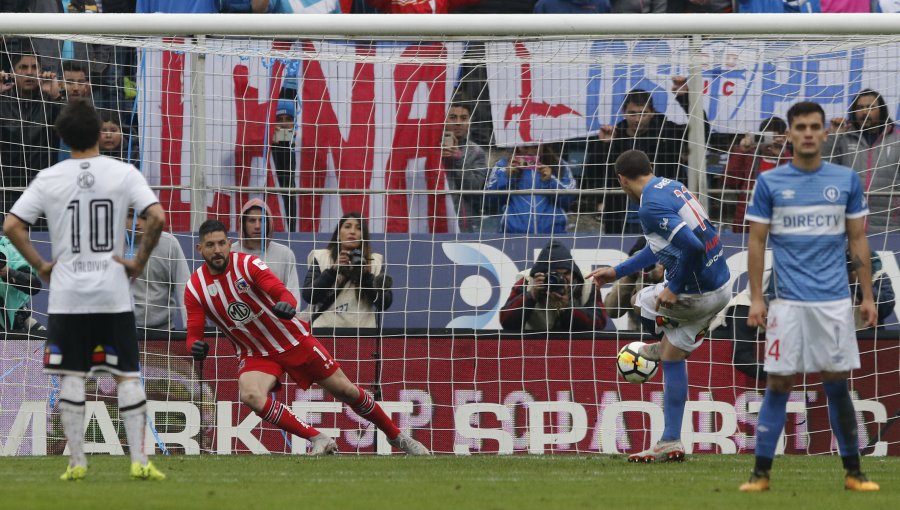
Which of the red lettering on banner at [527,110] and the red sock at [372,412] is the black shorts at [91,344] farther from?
the red lettering on banner at [527,110]

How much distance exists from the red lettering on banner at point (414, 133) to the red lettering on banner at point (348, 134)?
0.24 meters

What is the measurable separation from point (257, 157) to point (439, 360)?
2634mm

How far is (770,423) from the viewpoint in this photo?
7.61 metres

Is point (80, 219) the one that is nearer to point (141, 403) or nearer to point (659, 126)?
point (141, 403)

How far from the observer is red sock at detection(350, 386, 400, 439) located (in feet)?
35.7

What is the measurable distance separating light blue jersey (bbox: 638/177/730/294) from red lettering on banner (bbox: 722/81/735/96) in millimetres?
3199

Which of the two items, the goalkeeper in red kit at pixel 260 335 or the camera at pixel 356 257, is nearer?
the goalkeeper in red kit at pixel 260 335

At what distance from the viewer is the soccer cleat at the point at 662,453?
10.0 meters

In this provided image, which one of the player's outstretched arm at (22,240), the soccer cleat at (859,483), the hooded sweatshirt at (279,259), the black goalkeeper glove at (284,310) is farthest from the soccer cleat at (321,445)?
the soccer cleat at (859,483)

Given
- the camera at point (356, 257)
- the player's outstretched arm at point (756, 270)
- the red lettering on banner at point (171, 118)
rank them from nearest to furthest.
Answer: the player's outstretched arm at point (756, 270) < the camera at point (356, 257) < the red lettering on banner at point (171, 118)

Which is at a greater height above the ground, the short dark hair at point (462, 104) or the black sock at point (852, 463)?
the short dark hair at point (462, 104)

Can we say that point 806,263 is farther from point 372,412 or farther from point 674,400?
point 372,412

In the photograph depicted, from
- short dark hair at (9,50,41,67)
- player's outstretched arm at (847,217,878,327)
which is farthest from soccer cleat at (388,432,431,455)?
short dark hair at (9,50,41,67)

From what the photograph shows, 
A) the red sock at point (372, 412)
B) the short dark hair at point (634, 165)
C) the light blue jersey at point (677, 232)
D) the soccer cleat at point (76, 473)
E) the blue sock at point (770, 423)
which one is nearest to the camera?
the blue sock at point (770, 423)
